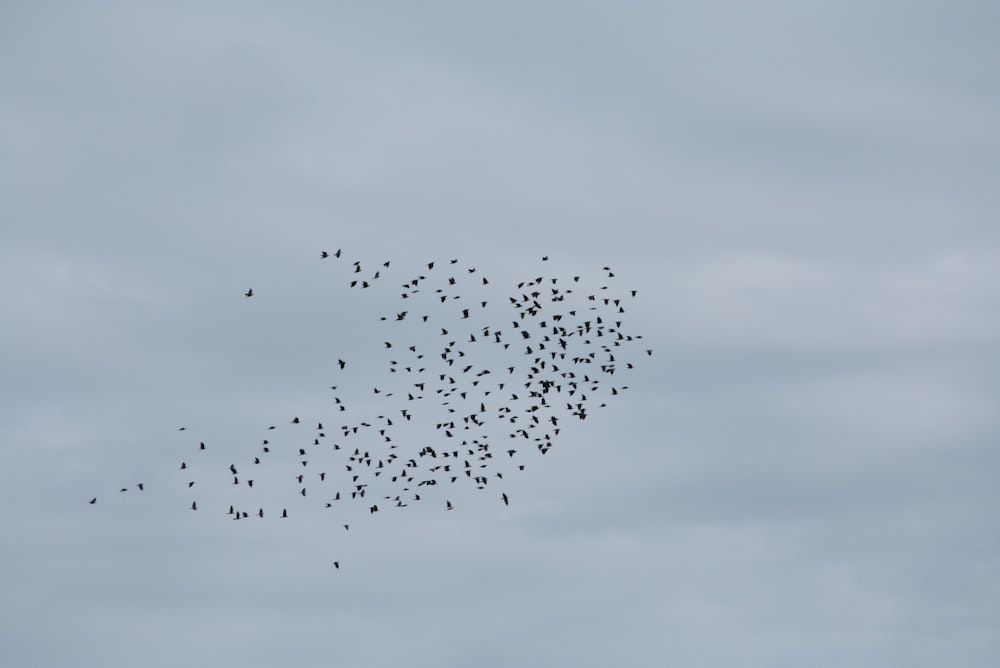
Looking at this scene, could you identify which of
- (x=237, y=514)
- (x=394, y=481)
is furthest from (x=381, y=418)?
(x=237, y=514)

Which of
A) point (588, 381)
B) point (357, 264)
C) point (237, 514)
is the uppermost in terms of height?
point (357, 264)

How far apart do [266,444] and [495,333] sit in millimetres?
20496

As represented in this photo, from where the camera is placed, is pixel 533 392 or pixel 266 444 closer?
pixel 533 392

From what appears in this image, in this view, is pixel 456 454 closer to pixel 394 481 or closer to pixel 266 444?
pixel 394 481

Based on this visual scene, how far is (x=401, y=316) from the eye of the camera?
118m

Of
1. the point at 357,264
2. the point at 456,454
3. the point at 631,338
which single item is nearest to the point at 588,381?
the point at 631,338

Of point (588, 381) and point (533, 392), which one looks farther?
point (588, 381)

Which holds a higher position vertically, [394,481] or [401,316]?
[401,316]

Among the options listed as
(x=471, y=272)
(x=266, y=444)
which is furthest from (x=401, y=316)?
(x=266, y=444)

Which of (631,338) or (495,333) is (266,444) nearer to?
(495,333)

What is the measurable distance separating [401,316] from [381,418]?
29.4 ft

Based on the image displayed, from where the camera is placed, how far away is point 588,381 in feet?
408

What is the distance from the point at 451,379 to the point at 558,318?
978 cm

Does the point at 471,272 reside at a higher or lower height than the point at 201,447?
higher
